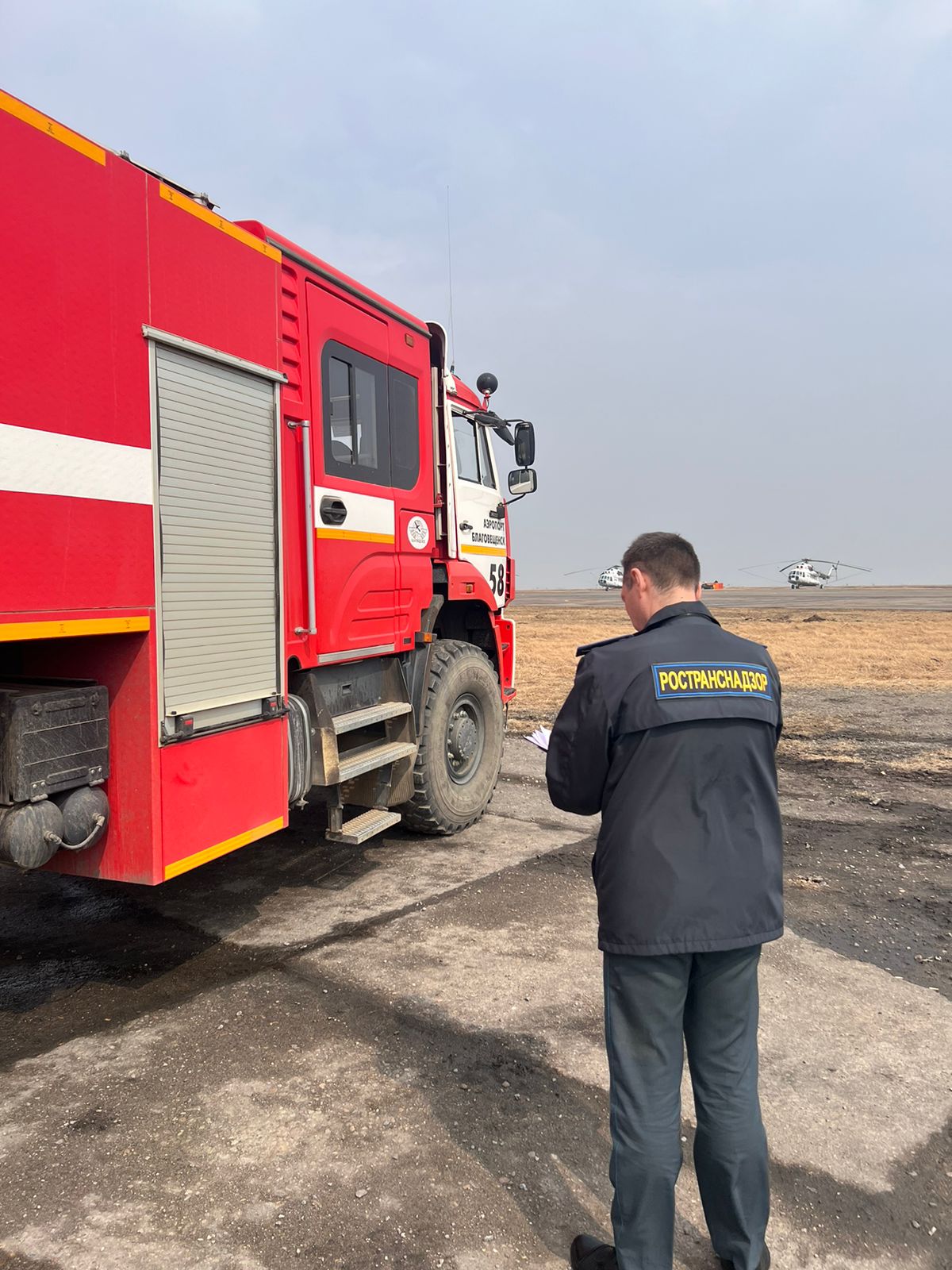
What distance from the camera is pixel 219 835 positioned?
377cm

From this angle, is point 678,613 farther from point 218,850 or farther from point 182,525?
point 218,850

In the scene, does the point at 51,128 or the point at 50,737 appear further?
the point at 50,737

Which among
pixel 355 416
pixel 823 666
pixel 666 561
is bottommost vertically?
pixel 823 666

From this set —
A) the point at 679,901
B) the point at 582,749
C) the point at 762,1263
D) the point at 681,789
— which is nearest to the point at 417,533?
the point at 582,749

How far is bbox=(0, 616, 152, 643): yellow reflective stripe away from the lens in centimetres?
279

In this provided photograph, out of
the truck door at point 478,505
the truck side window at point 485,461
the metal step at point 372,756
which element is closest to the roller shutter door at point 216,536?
the metal step at point 372,756

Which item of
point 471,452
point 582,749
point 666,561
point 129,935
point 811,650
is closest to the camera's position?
point 582,749

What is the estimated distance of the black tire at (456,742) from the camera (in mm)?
5781

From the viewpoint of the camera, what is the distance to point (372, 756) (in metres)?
5.12

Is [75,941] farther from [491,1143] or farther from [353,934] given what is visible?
[491,1143]

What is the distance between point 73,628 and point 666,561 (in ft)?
6.44

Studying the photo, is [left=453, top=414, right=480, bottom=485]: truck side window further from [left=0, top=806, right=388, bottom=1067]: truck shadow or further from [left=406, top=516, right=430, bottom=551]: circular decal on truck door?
[left=0, top=806, right=388, bottom=1067]: truck shadow

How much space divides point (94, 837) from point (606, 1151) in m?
2.10

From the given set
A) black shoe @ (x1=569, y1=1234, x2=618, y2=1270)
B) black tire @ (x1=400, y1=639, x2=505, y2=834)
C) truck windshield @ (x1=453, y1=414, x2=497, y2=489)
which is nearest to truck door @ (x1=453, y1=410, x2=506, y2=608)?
truck windshield @ (x1=453, y1=414, x2=497, y2=489)
